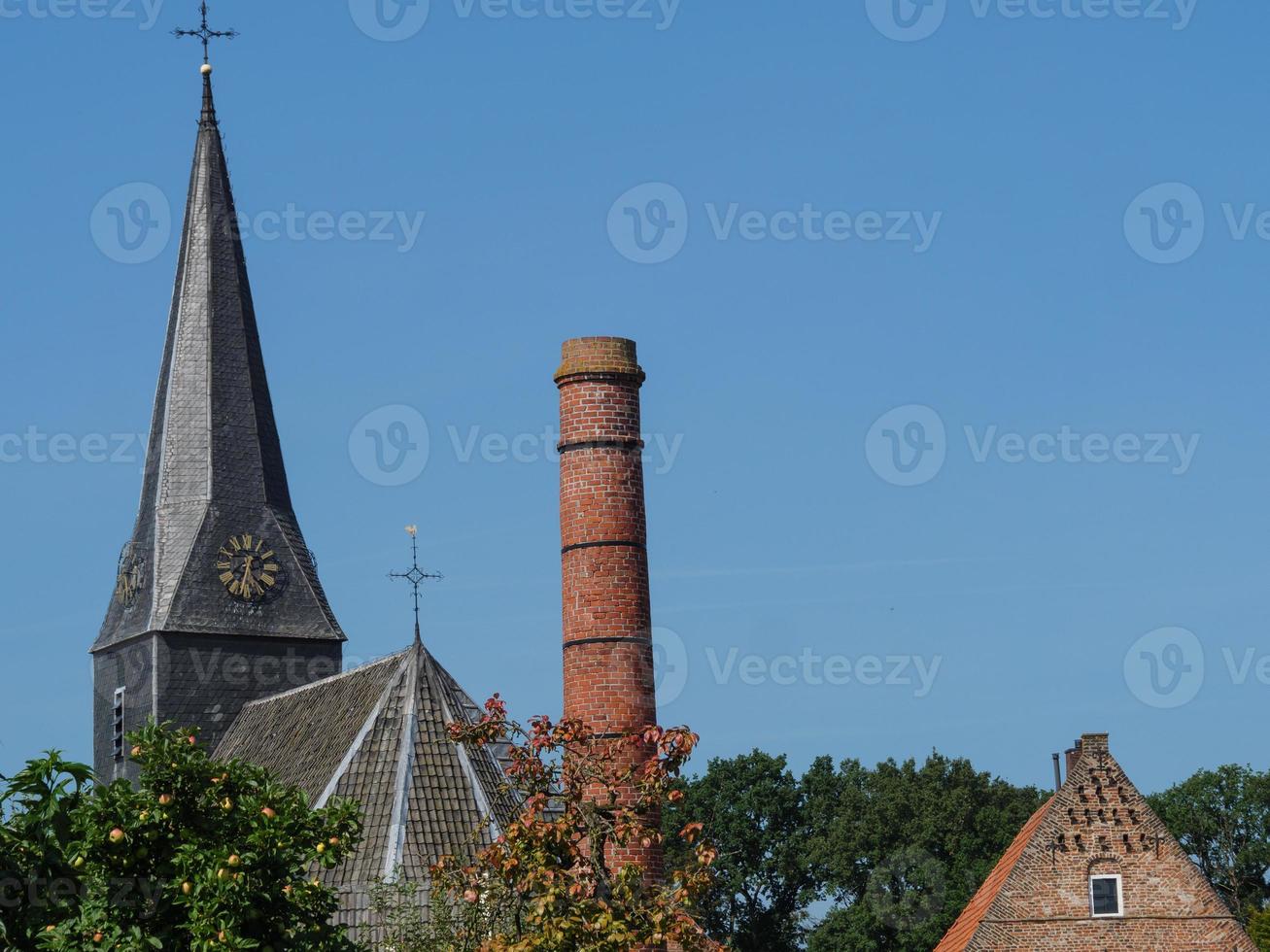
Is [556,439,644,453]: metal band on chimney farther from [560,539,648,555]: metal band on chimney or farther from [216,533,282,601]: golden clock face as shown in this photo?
[216,533,282,601]: golden clock face

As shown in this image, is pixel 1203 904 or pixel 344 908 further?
pixel 1203 904

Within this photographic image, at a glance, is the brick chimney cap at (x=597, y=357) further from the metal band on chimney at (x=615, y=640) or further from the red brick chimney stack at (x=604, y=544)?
the metal band on chimney at (x=615, y=640)

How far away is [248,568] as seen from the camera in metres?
44.6

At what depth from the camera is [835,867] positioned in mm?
68188

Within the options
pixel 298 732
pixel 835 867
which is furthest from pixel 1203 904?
pixel 835 867

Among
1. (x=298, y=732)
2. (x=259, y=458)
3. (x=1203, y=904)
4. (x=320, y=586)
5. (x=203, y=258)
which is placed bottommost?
(x=1203, y=904)

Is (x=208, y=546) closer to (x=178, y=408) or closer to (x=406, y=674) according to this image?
(x=178, y=408)

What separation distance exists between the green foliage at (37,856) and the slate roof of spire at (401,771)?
10296 millimetres

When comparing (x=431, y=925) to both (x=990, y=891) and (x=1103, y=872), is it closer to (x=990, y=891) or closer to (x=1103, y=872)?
(x=990, y=891)

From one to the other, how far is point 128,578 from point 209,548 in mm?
2493

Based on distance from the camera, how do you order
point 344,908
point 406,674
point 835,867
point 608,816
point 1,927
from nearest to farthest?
point 1,927, point 608,816, point 344,908, point 406,674, point 835,867

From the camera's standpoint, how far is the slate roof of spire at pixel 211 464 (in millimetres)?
44250

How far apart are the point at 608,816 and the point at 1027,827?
627 inches

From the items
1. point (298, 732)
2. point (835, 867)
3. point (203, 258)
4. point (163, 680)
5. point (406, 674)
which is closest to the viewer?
point (406, 674)
